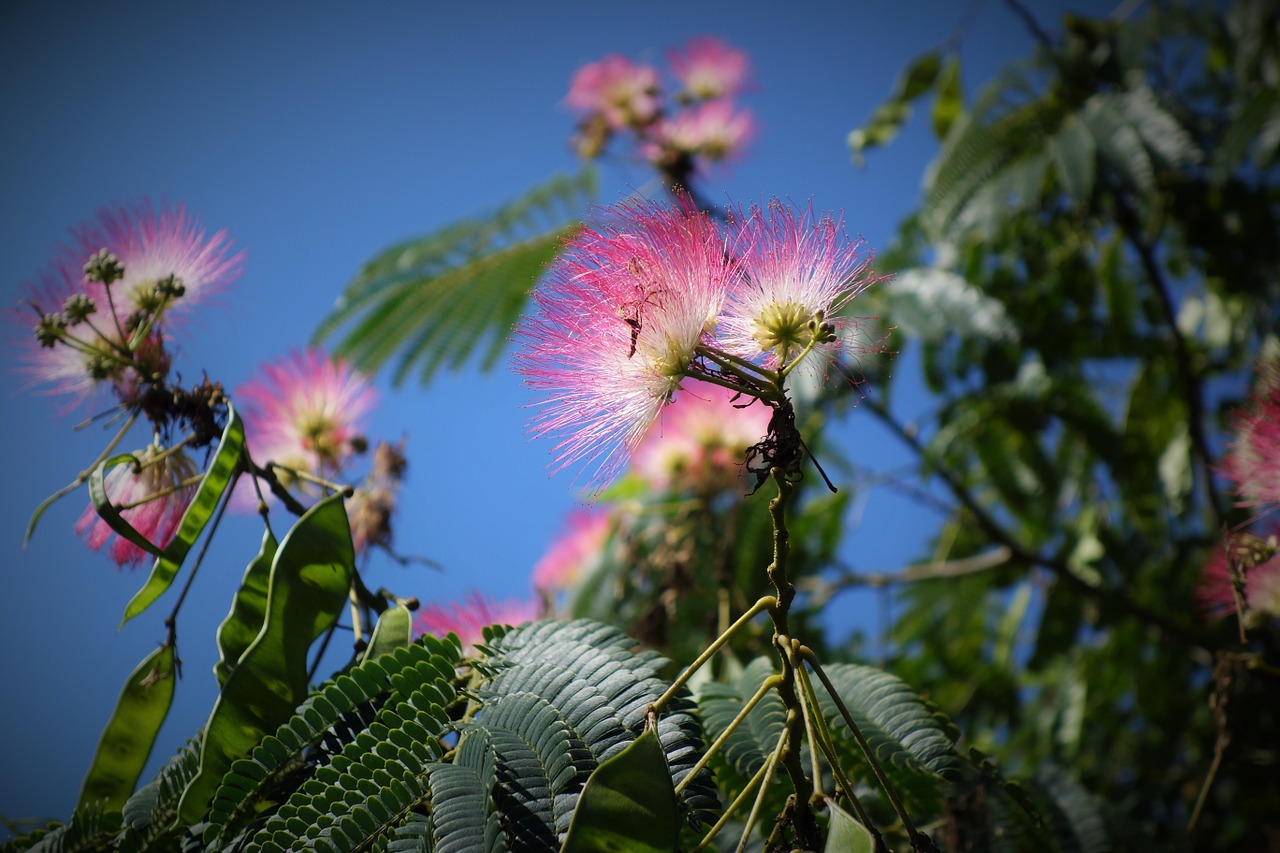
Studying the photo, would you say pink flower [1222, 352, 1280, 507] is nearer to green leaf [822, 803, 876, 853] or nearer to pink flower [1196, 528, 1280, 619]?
pink flower [1196, 528, 1280, 619]

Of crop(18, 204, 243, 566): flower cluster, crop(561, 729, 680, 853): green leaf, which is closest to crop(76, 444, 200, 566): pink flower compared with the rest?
crop(18, 204, 243, 566): flower cluster

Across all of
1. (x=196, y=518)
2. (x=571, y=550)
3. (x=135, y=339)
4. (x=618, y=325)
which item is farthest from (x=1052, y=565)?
(x=135, y=339)

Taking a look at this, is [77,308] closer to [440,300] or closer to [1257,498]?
[440,300]

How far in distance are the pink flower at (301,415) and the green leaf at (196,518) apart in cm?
49

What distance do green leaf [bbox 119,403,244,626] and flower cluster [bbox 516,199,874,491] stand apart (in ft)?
1.38

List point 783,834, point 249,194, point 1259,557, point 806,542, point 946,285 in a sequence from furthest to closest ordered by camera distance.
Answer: point 249,194 → point 806,542 → point 946,285 → point 1259,557 → point 783,834

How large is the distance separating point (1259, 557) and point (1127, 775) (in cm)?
205

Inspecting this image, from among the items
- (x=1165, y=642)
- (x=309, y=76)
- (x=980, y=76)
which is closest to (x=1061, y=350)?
(x=1165, y=642)

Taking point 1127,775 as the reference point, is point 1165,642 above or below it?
above

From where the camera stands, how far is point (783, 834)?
903 millimetres

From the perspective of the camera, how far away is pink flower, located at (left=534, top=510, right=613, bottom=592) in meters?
3.15

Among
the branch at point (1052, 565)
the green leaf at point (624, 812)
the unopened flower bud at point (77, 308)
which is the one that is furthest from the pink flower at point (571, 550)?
the green leaf at point (624, 812)

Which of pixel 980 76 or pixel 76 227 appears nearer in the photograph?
pixel 76 227

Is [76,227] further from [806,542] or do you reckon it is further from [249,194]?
[249,194]
